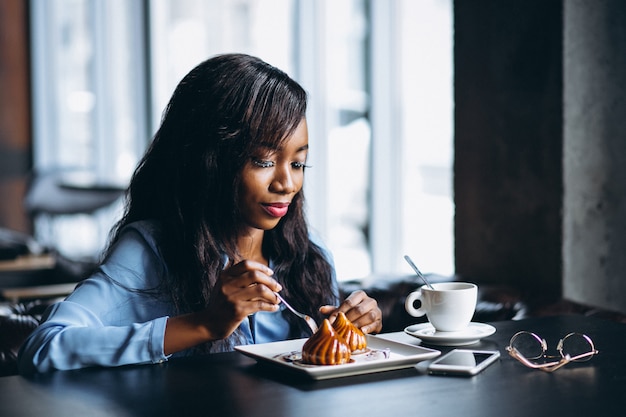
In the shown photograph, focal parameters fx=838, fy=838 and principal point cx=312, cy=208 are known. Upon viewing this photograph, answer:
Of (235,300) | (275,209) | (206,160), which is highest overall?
(206,160)

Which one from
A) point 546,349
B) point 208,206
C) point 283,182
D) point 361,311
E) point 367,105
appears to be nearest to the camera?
point 546,349

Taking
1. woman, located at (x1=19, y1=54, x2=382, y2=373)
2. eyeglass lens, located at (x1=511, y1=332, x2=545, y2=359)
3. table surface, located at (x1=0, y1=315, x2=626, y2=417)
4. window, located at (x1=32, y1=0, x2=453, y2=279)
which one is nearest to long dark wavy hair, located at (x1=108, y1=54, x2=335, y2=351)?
woman, located at (x1=19, y1=54, x2=382, y2=373)

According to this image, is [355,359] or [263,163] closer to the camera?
[355,359]

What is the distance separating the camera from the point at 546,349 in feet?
4.58

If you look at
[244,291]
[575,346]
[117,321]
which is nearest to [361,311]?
[244,291]

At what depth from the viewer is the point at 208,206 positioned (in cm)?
178

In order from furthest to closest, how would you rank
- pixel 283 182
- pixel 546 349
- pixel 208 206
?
pixel 208 206 < pixel 283 182 < pixel 546 349

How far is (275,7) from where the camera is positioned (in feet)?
15.7

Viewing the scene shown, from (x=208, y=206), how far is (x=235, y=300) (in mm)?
455

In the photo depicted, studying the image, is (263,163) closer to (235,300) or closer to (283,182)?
(283,182)

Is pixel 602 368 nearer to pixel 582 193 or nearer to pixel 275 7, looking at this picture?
pixel 582 193

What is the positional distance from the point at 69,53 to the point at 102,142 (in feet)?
3.35

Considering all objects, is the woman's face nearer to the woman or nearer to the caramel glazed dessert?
the woman

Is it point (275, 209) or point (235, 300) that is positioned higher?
point (275, 209)
